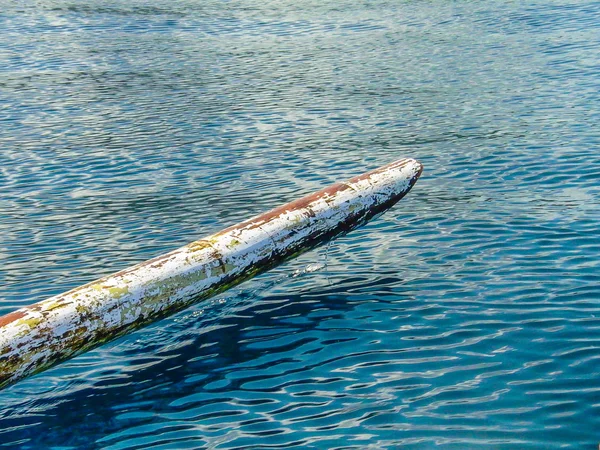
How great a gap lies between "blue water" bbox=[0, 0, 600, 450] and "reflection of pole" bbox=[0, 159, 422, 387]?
0.60 metres

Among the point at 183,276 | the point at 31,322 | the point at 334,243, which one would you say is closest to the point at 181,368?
the point at 183,276

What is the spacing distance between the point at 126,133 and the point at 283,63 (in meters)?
9.11

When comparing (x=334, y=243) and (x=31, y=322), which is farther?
(x=334, y=243)

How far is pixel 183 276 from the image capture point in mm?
10008

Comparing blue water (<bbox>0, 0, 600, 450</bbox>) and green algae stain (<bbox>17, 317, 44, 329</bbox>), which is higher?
green algae stain (<bbox>17, 317, 44, 329</bbox>)

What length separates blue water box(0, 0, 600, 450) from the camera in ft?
28.1

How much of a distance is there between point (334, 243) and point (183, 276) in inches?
156

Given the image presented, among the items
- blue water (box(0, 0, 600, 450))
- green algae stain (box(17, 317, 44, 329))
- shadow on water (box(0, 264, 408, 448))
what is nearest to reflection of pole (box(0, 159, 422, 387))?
green algae stain (box(17, 317, 44, 329))

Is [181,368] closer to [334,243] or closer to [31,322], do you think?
[31,322]

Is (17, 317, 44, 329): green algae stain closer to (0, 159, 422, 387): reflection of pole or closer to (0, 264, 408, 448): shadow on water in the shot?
(0, 159, 422, 387): reflection of pole

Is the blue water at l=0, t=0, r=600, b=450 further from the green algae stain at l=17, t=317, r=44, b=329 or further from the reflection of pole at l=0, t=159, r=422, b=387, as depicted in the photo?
the green algae stain at l=17, t=317, r=44, b=329

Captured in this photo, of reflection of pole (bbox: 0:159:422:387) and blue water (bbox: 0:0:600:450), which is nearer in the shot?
blue water (bbox: 0:0:600:450)

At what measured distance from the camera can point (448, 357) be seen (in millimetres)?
9461

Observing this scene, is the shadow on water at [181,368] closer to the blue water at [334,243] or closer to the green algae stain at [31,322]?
the blue water at [334,243]
